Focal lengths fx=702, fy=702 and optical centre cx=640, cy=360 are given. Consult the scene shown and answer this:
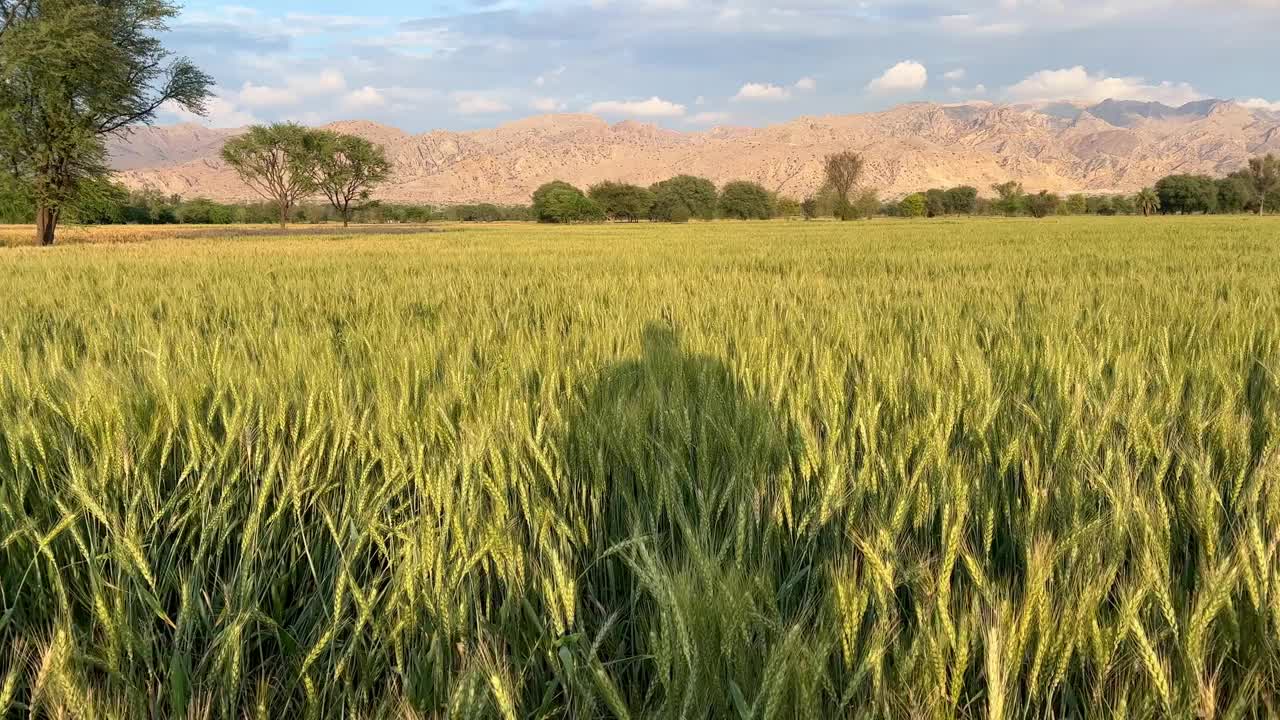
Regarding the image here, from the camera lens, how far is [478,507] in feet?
3.60

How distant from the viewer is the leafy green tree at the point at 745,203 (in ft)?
296

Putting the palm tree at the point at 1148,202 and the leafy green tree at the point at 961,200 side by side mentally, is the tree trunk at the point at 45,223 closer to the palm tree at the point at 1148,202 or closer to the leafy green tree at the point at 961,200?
the palm tree at the point at 1148,202

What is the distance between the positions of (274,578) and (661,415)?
2.65 ft

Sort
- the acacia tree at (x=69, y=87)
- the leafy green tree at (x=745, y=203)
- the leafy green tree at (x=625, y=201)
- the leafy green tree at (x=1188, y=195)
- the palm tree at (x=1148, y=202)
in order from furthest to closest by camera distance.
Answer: the leafy green tree at (x=745, y=203) < the leafy green tree at (x=625, y=201) < the leafy green tree at (x=1188, y=195) < the palm tree at (x=1148, y=202) < the acacia tree at (x=69, y=87)

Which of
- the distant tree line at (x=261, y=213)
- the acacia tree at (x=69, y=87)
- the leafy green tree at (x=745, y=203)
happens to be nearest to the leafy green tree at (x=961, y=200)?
the leafy green tree at (x=745, y=203)

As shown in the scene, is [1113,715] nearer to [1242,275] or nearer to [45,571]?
[45,571]

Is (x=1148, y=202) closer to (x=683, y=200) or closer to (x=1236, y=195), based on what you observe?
(x=1236, y=195)

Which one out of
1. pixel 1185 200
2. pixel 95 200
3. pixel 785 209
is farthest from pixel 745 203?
pixel 95 200

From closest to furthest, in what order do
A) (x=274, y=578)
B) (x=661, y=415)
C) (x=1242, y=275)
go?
(x=274, y=578), (x=661, y=415), (x=1242, y=275)

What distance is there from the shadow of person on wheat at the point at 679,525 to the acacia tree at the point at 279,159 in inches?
2012

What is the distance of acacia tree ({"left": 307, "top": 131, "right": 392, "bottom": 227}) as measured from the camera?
166 ft

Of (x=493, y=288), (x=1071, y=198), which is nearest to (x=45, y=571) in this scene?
(x=493, y=288)

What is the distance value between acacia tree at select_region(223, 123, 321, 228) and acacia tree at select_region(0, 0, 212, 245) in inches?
1012

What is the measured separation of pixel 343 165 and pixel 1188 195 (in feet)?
290
